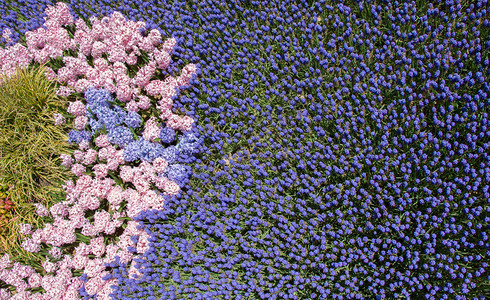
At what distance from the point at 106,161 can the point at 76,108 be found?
2.58ft

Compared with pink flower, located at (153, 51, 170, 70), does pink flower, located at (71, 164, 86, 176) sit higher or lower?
lower

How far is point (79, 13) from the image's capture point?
467 centimetres

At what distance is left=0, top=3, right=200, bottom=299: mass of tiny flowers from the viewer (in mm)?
3783

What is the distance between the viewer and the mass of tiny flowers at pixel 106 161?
378 cm

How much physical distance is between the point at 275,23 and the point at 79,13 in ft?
9.63

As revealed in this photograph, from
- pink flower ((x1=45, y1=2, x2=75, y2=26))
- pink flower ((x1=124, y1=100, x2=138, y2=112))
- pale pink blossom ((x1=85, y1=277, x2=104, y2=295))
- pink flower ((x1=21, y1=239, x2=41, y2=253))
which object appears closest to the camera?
pale pink blossom ((x1=85, y1=277, x2=104, y2=295))

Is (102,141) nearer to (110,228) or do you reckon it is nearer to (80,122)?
(80,122)

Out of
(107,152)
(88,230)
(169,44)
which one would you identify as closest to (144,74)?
(169,44)

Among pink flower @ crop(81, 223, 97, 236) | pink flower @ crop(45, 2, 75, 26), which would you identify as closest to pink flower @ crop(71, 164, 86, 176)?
pink flower @ crop(81, 223, 97, 236)

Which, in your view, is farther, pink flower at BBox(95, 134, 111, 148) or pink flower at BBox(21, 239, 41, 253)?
pink flower at BBox(95, 134, 111, 148)

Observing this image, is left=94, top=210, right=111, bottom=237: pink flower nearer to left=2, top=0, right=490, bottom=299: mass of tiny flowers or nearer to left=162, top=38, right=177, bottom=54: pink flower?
left=2, top=0, right=490, bottom=299: mass of tiny flowers

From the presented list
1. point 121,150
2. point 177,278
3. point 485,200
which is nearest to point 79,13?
point 121,150

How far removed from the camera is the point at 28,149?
405 cm

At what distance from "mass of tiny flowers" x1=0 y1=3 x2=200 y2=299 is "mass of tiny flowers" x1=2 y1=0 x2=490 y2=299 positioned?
8 cm
